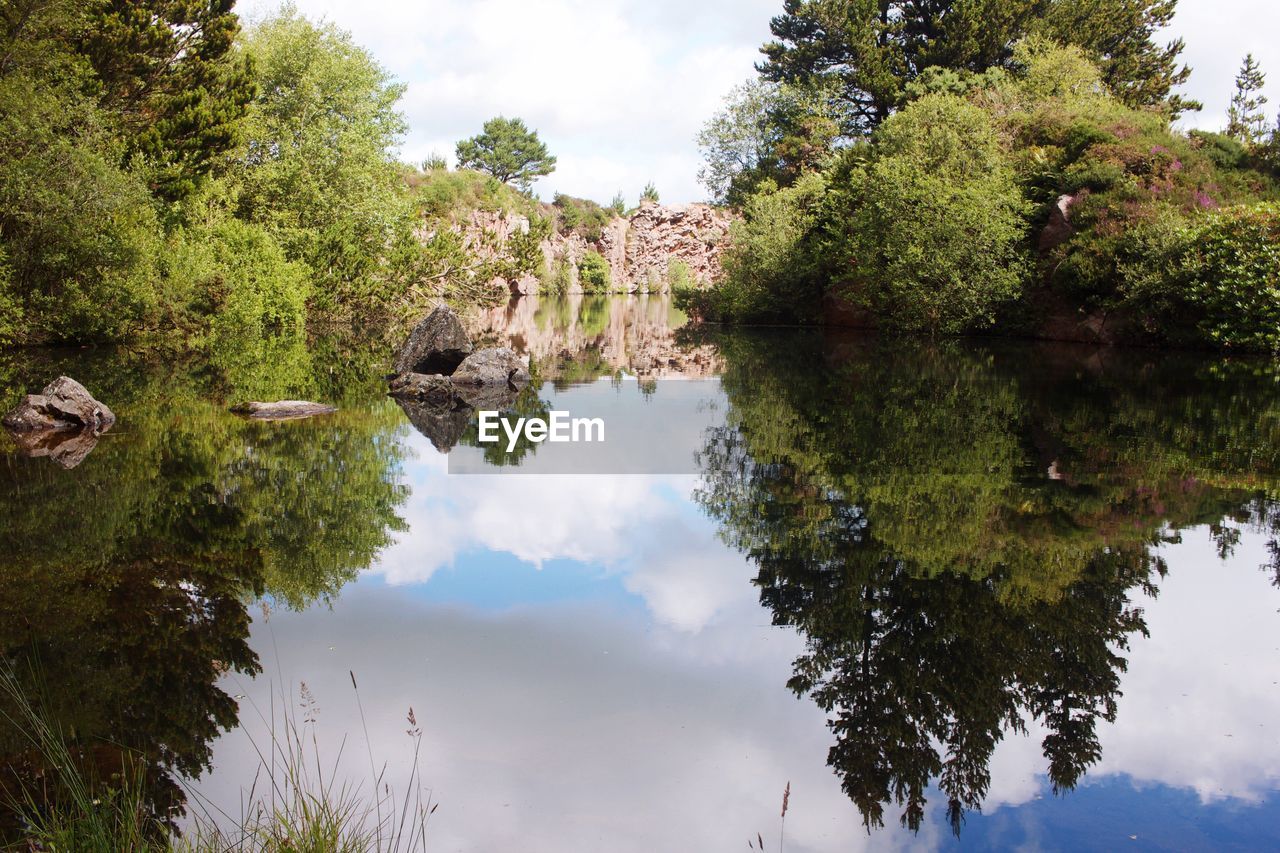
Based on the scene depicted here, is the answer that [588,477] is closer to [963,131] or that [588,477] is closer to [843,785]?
[843,785]

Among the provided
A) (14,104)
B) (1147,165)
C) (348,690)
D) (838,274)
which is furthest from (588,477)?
(838,274)

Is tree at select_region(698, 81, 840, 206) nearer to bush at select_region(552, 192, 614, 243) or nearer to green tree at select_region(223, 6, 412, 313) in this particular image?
green tree at select_region(223, 6, 412, 313)

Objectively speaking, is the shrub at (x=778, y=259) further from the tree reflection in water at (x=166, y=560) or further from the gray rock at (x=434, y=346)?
the tree reflection in water at (x=166, y=560)

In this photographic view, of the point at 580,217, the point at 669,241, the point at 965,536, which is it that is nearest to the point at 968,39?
the point at 965,536

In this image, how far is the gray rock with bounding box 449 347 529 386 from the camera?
1703 centimetres

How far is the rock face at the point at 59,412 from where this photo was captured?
34.7ft

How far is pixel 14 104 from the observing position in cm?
1625

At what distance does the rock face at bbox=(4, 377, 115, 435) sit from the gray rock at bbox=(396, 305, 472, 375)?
6623 mm

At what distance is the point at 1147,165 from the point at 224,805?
27488 millimetres

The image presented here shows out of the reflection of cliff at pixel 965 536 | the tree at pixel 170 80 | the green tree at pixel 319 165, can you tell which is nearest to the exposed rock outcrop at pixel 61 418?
the reflection of cliff at pixel 965 536

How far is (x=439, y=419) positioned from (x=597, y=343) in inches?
663

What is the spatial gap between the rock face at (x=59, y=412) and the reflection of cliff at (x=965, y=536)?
7002mm

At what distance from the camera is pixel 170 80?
23.4m

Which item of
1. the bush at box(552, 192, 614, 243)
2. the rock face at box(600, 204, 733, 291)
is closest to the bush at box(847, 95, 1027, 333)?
the rock face at box(600, 204, 733, 291)
